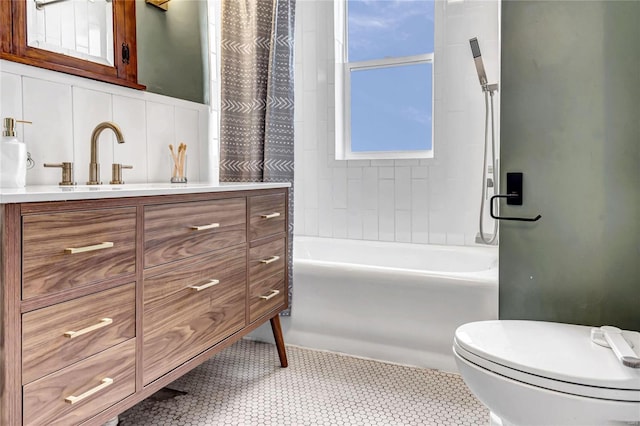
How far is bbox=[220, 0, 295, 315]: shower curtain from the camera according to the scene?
2314 mm

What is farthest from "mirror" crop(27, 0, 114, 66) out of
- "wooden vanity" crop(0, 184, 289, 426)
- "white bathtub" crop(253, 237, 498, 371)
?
"white bathtub" crop(253, 237, 498, 371)

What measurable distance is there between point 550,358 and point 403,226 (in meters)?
1.69

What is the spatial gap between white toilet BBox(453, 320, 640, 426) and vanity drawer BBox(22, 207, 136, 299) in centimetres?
96

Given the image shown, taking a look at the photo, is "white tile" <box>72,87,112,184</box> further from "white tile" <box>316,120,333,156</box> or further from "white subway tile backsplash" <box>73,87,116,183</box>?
"white tile" <box>316,120,333,156</box>

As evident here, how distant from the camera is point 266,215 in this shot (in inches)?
74.8

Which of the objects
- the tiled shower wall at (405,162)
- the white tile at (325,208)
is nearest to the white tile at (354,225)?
the tiled shower wall at (405,162)

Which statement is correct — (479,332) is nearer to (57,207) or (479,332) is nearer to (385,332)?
(385,332)

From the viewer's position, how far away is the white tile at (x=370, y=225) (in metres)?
2.84

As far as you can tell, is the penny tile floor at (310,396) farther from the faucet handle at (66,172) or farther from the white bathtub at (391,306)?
the faucet handle at (66,172)

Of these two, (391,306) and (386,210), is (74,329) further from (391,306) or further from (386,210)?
(386,210)

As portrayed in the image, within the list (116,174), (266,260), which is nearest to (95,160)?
(116,174)

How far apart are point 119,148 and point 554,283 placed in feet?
5.90

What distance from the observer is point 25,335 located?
934 millimetres

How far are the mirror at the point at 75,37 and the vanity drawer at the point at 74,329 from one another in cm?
95
